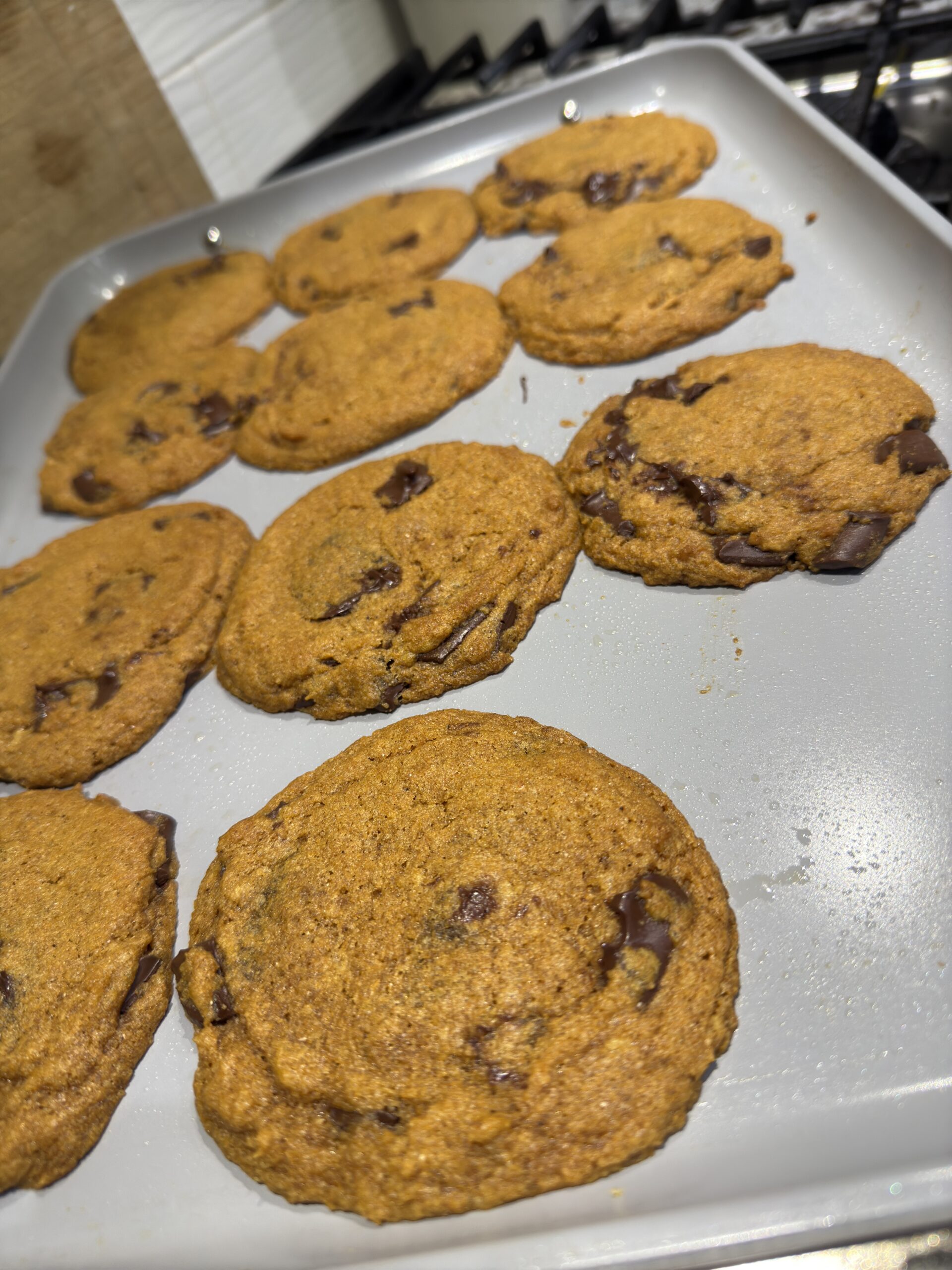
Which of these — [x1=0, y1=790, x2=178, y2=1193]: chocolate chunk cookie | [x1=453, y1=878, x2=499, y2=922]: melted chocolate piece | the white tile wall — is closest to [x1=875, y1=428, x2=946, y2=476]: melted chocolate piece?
[x1=453, y1=878, x2=499, y2=922]: melted chocolate piece

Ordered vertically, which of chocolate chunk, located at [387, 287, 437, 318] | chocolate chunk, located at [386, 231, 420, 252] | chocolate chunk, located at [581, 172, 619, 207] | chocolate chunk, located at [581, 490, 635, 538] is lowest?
chocolate chunk, located at [581, 490, 635, 538]

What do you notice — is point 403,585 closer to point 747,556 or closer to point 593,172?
point 747,556

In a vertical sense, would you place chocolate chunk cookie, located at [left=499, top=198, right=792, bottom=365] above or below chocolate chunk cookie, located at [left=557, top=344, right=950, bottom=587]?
above

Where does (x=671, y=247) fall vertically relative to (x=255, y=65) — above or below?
below

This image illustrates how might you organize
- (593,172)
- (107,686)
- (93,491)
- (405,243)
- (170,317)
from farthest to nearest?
(170,317) → (405,243) → (593,172) → (93,491) → (107,686)

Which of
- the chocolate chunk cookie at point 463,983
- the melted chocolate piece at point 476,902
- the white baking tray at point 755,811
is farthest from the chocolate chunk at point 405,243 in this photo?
the melted chocolate piece at point 476,902

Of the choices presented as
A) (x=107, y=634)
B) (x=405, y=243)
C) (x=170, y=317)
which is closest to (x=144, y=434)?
(x=170, y=317)

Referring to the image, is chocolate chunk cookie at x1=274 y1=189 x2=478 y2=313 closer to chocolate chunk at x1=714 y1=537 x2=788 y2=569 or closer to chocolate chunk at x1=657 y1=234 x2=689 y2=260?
chocolate chunk at x1=657 y1=234 x2=689 y2=260
